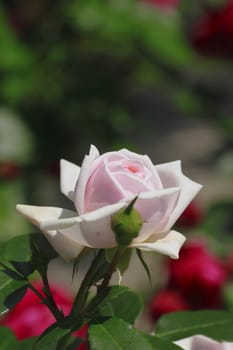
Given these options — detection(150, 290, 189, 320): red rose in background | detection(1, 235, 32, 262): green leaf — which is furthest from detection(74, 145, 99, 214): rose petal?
detection(150, 290, 189, 320): red rose in background

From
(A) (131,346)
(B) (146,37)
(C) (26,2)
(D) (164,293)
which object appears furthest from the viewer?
(C) (26,2)

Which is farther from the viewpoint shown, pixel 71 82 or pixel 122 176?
pixel 71 82

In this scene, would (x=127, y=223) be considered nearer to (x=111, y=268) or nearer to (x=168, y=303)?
(x=111, y=268)

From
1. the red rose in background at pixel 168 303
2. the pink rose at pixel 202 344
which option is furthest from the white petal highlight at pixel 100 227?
the red rose in background at pixel 168 303

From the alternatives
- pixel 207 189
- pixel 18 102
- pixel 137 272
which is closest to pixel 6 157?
pixel 18 102

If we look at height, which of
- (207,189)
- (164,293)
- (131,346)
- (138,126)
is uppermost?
(131,346)

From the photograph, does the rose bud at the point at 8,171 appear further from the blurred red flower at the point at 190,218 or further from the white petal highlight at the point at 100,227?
the white petal highlight at the point at 100,227

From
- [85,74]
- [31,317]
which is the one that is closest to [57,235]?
[31,317]

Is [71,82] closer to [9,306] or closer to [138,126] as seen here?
[138,126]
